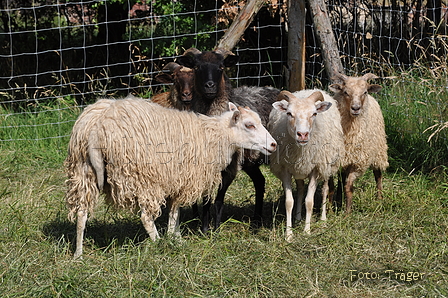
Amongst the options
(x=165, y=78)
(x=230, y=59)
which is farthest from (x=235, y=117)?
(x=165, y=78)

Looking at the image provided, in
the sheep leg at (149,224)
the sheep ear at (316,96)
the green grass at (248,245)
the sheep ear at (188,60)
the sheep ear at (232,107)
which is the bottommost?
the green grass at (248,245)

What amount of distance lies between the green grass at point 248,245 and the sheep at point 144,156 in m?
0.34

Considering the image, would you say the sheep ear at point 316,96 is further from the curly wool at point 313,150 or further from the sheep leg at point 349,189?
the sheep leg at point 349,189

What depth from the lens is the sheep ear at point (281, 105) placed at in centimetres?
498

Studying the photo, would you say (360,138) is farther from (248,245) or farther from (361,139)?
(248,245)

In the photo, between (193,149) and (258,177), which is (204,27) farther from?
(193,149)

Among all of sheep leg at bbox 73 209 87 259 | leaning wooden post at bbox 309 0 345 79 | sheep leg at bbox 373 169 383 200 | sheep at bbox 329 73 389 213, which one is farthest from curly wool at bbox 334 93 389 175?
sheep leg at bbox 73 209 87 259

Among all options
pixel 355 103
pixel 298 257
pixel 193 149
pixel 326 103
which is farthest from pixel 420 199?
pixel 193 149

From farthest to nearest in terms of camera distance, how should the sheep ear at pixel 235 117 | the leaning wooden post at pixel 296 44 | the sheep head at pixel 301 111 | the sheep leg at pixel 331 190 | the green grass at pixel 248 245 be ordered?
the leaning wooden post at pixel 296 44
the sheep leg at pixel 331 190
the sheep ear at pixel 235 117
the sheep head at pixel 301 111
the green grass at pixel 248 245

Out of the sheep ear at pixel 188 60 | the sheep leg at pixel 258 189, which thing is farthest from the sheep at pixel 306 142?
Answer: the sheep ear at pixel 188 60

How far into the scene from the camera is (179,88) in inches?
241

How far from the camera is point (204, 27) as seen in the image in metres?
8.21

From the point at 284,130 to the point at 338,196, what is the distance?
128 cm

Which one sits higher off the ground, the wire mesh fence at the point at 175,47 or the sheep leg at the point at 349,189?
the wire mesh fence at the point at 175,47
